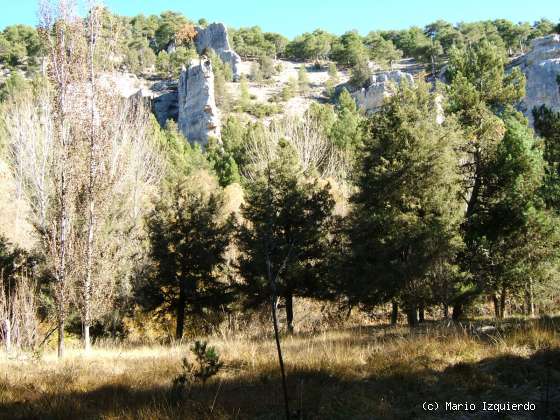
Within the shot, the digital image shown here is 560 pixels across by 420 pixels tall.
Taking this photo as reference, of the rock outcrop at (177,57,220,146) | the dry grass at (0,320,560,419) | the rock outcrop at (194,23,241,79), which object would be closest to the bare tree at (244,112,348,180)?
the dry grass at (0,320,560,419)

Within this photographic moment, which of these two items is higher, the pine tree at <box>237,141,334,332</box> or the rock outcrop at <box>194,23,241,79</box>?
the rock outcrop at <box>194,23,241,79</box>

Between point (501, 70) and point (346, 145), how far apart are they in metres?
21.4

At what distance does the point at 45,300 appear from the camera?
588 inches

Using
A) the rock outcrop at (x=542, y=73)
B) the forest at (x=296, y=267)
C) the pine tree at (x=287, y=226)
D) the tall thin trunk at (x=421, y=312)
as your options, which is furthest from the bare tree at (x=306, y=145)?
the rock outcrop at (x=542, y=73)

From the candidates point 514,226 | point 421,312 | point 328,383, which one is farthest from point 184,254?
point 328,383

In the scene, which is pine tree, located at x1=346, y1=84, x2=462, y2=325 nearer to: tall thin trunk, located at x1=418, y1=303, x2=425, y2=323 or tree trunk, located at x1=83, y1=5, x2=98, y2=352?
tall thin trunk, located at x1=418, y1=303, x2=425, y2=323

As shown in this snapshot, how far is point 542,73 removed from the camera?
60.9 metres

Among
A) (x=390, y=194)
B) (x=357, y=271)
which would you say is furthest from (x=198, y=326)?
(x=390, y=194)

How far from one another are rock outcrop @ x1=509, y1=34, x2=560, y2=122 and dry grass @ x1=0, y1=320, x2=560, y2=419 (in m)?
60.3

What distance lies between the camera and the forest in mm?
5078

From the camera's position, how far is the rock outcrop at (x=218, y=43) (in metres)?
105

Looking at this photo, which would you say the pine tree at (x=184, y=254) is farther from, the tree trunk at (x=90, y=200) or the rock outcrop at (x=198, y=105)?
the rock outcrop at (x=198, y=105)

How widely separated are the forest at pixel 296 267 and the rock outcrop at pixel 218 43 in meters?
81.4

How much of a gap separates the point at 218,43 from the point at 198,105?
4371 centimetres
